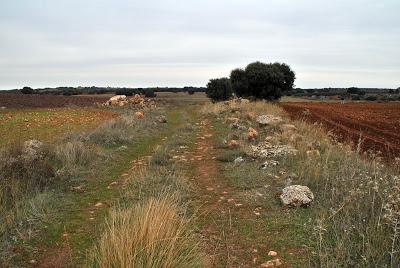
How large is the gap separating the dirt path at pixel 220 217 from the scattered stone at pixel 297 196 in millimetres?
633

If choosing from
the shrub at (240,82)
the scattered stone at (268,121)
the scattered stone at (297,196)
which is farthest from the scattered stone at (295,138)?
the shrub at (240,82)

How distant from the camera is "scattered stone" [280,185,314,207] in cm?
745

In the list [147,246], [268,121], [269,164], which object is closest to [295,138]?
[269,164]

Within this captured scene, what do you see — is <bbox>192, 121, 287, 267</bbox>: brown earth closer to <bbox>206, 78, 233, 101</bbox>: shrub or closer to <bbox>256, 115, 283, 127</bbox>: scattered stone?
<bbox>256, 115, 283, 127</bbox>: scattered stone

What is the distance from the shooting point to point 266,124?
19.9 meters

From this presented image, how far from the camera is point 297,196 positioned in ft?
24.6

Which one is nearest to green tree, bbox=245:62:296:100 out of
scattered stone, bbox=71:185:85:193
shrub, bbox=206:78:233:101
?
shrub, bbox=206:78:233:101

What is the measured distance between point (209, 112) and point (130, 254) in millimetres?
28658

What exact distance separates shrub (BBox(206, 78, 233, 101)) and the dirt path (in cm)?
3957

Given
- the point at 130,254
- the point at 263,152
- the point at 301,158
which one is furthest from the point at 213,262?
the point at 263,152

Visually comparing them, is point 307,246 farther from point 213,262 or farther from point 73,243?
point 73,243

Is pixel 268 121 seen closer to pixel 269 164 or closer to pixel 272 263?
pixel 269 164

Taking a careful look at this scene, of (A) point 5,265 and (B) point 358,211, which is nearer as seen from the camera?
(A) point 5,265

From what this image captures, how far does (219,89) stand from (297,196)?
1757 inches
